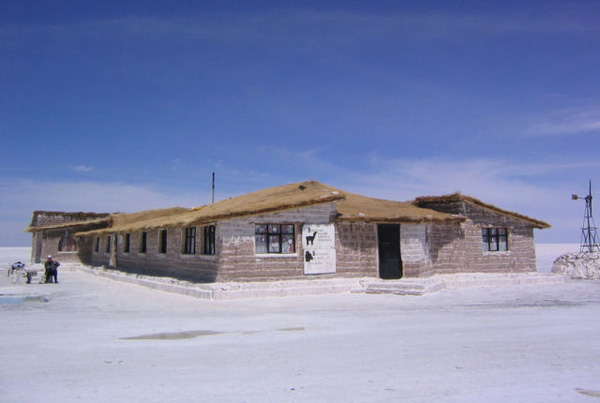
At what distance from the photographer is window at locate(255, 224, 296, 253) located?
1667 centimetres

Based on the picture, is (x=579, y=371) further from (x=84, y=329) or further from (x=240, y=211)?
(x=240, y=211)

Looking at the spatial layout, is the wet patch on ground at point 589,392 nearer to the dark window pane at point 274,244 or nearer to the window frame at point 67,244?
the dark window pane at point 274,244

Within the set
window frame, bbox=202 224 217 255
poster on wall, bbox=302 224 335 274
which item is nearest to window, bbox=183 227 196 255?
window frame, bbox=202 224 217 255

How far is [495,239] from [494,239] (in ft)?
0.22

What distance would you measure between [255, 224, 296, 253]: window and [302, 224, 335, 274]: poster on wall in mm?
459

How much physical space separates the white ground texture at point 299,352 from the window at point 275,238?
4148mm

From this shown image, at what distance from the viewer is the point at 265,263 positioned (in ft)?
54.4

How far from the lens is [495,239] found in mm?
22812

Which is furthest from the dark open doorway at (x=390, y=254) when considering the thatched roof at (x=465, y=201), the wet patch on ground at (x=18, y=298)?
the wet patch on ground at (x=18, y=298)

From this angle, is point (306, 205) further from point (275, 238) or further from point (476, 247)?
point (476, 247)

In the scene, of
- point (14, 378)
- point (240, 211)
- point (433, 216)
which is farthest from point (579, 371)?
point (433, 216)

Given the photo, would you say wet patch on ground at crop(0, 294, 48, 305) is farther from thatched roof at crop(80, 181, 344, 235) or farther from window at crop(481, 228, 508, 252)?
window at crop(481, 228, 508, 252)

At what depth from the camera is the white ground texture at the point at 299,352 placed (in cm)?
517

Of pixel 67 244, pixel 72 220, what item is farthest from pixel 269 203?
pixel 72 220
